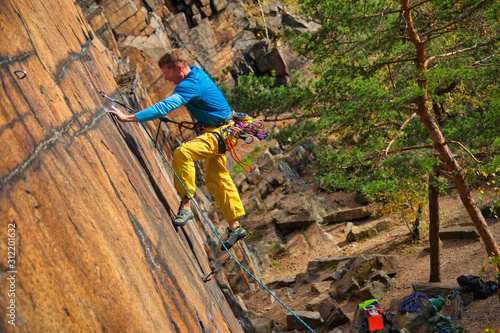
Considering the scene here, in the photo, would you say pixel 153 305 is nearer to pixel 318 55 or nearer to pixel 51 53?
pixel 51 53

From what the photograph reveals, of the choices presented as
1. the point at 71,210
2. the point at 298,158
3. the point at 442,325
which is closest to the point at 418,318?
the point at 442,325

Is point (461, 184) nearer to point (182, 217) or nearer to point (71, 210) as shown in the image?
point (182, 217)

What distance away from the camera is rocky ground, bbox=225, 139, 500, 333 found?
9.98 m

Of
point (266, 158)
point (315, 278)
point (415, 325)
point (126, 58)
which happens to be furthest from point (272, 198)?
point (415, 325)

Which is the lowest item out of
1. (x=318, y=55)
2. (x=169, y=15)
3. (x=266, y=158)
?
(x=266, y=158)

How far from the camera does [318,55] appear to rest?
33.2 ft

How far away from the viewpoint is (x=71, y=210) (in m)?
2.15

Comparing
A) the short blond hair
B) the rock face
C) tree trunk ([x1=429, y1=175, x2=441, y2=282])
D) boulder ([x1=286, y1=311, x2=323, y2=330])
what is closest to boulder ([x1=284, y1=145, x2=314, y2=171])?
tree trunk ([x1=429, y1=175, x2=441, y2=282])

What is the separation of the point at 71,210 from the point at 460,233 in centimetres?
1267

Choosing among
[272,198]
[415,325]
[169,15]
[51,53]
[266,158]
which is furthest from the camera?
[169,15]

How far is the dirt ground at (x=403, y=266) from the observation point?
27.3 ft

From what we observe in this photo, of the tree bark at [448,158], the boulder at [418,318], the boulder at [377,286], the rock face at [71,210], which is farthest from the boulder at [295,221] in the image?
the rock face at [71,210]

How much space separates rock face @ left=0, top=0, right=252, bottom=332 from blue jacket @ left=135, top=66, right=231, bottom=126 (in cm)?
53

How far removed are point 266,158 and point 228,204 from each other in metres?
16.1
